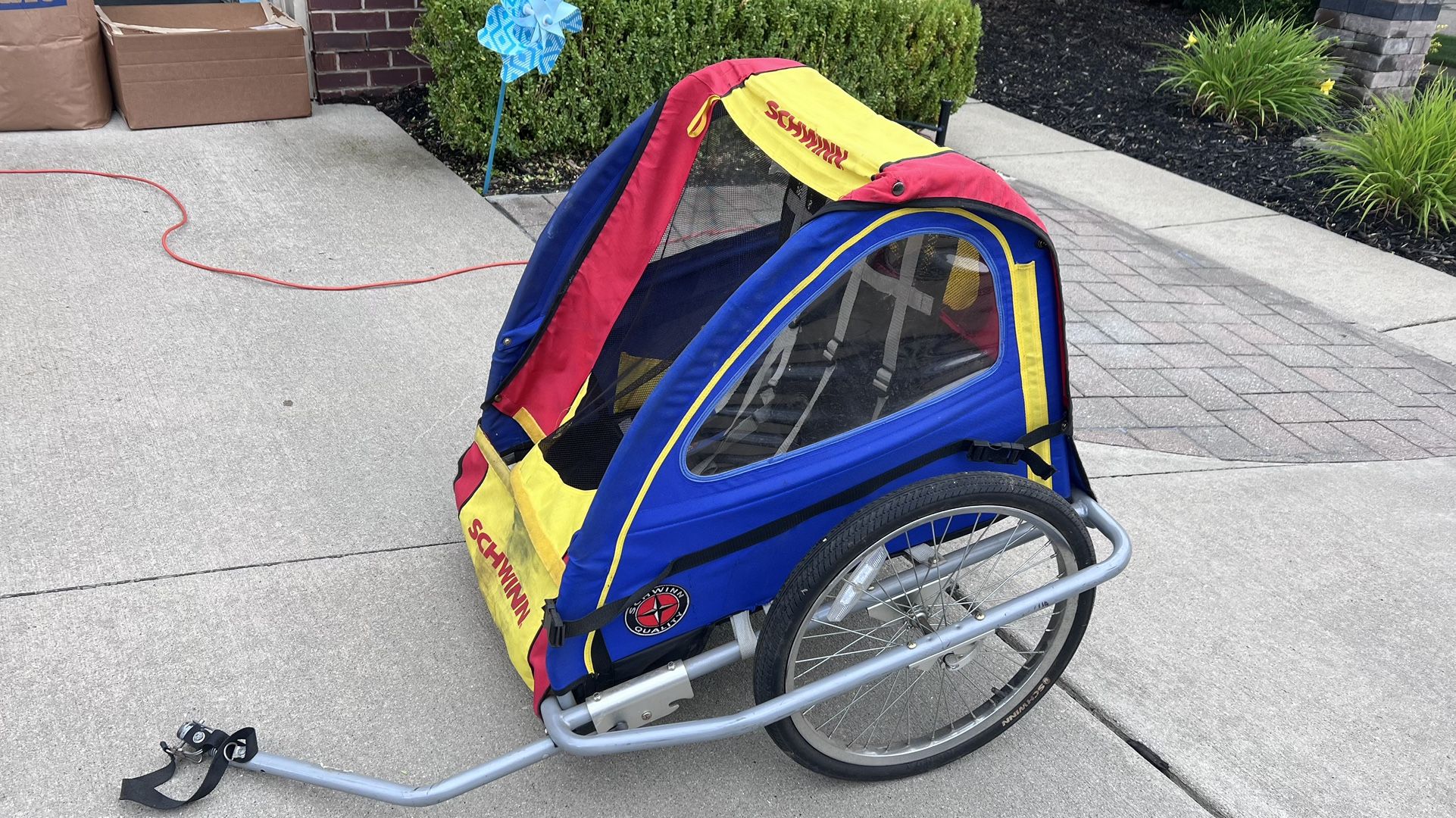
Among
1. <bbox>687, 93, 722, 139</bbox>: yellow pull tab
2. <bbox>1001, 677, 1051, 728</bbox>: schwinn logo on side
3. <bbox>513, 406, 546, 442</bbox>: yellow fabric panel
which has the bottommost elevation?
<bbox>1001, 677, 1051, 728</bbox>: schwinn logo on side

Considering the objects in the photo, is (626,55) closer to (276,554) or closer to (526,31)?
(526,31)

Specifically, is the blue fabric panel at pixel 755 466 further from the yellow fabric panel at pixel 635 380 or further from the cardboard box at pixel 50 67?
the cardboard box at pixel 50 67

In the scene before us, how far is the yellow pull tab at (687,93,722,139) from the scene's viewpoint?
250 centimetres

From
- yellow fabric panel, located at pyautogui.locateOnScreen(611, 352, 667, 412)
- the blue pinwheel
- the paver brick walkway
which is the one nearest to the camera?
yellow fabric panel, located at pyautogui.locateOnScreen(611, 352, 667, 412)

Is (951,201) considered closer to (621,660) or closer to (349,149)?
(621,660)

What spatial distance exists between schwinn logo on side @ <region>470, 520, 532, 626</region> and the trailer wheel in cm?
52

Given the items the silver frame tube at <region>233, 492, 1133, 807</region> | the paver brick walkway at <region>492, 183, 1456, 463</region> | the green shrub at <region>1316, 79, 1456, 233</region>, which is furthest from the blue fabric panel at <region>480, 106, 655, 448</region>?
the green shrub at <region>1316, 79, 1456, 233</region>

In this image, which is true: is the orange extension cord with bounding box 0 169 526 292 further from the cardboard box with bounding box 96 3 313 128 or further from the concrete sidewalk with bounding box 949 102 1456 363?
the concrete sidewalk with bounding box 949 102 1456 363

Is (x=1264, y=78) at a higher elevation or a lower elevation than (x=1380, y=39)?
lower

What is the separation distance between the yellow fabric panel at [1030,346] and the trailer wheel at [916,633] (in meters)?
0.22

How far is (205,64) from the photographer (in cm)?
538

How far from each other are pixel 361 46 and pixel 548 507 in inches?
188

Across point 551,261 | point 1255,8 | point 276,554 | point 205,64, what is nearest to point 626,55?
point 205,64

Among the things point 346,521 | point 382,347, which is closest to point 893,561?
point 346,521
